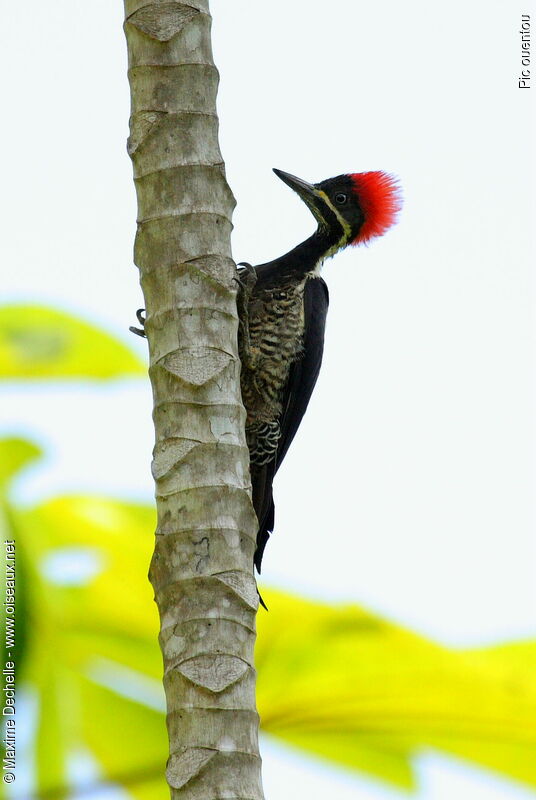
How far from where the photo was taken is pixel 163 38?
2623 millimetres

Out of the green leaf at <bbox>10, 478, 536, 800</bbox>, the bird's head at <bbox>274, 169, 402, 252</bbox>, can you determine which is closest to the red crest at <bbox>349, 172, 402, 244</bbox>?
the bird's head at <bbox>274, 169, 402, 252</bbox>

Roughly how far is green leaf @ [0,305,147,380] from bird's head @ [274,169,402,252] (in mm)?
1015

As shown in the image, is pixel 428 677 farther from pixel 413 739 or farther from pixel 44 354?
pixel 44 354

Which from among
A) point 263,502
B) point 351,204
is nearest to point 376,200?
point 351,204

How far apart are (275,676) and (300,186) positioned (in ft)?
6.54

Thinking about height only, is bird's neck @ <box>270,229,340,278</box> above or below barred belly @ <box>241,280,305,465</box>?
above

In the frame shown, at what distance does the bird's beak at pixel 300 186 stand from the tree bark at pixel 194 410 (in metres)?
1.67

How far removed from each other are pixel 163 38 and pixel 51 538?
219 cm

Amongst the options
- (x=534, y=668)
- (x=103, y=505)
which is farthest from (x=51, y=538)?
(x=534, y=668)

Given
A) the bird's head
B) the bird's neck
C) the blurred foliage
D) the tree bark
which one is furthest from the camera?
the bird's head

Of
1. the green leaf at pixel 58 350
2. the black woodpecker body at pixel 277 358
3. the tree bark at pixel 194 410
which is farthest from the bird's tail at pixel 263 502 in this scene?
the tree bark at pixel 194 410

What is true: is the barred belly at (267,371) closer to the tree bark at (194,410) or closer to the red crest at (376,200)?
the red crest at (376,200)

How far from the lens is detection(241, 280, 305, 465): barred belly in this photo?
4020 mm

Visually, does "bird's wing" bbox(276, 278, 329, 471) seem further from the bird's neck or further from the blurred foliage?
the blurred foliage
